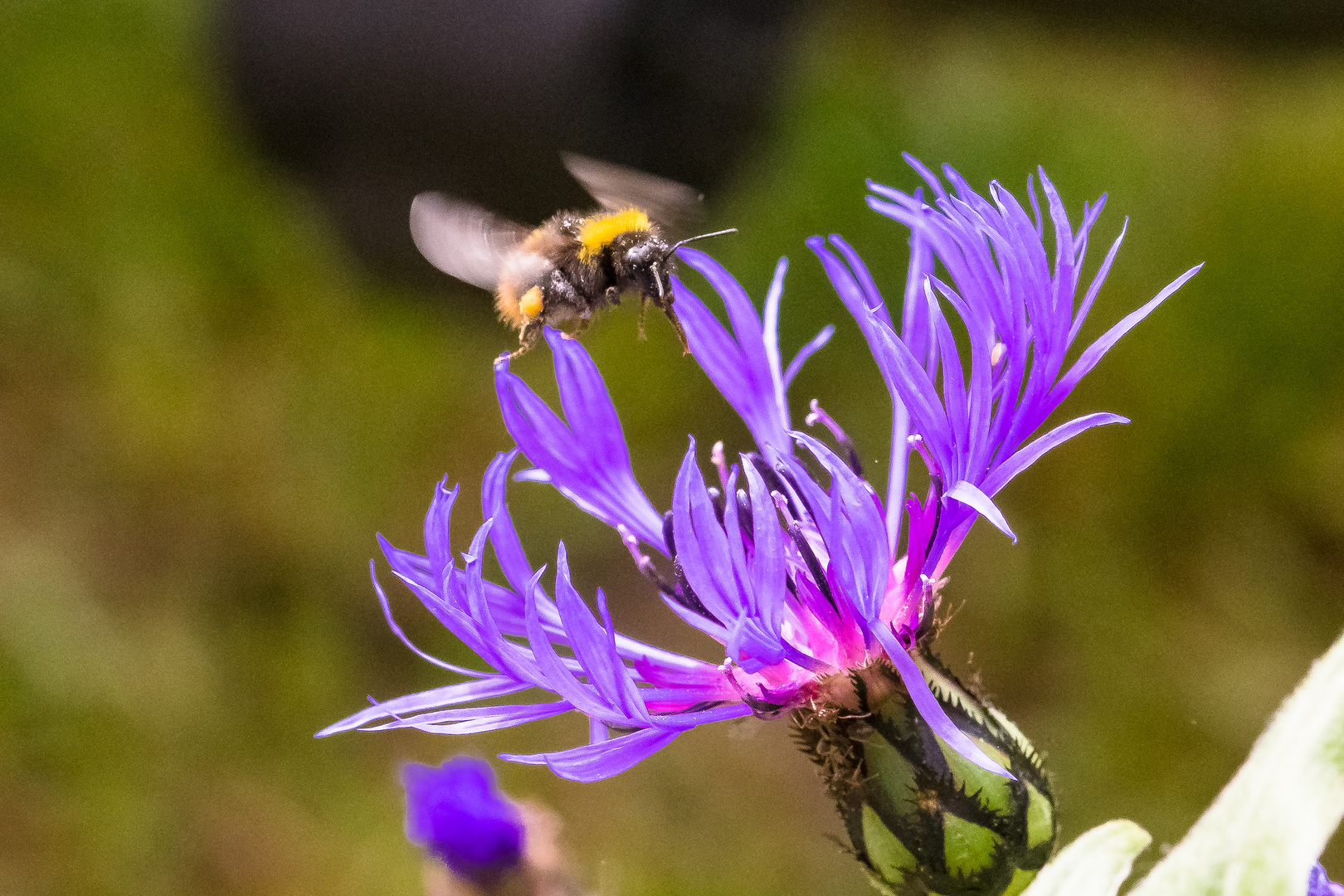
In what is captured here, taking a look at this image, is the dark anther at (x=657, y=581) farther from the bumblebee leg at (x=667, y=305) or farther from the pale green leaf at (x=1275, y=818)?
the pale green leaf at (x=1275, y=818)

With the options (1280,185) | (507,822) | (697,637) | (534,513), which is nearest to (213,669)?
(534,513)

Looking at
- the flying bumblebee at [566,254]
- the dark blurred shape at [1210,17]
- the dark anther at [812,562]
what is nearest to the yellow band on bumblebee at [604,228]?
the flying bumblebee at [566,254]

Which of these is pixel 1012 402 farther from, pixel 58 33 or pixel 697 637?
pixel 58 33

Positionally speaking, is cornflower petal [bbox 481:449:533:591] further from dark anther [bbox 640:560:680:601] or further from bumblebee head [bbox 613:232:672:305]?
bumblebee head [bbox 613:232:672:305]

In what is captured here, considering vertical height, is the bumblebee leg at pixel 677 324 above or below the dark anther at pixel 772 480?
above

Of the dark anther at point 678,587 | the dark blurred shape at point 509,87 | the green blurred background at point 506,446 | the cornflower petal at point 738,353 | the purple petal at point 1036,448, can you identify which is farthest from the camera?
the green blurred background at point 506,446

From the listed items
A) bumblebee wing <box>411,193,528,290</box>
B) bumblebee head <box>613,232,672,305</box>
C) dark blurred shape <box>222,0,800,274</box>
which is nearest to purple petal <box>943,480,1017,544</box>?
bumblebee head <box>613,232,672,305</box>
